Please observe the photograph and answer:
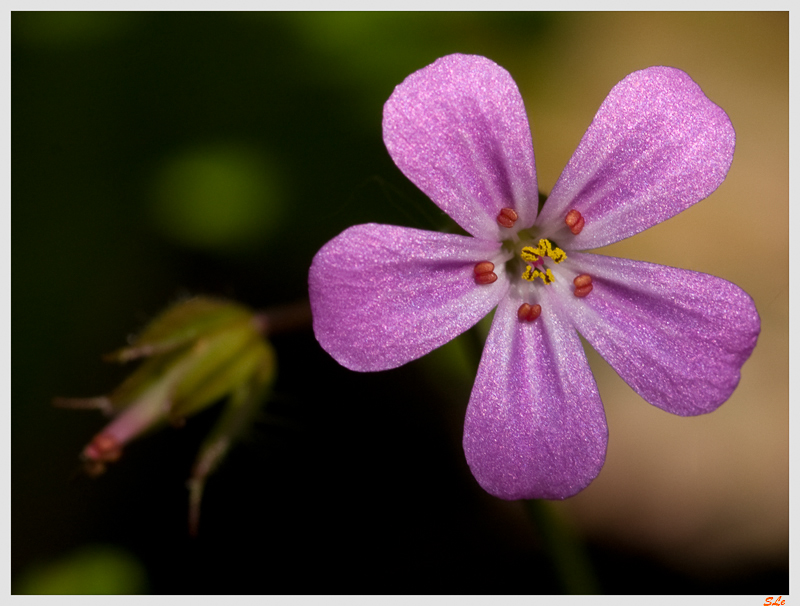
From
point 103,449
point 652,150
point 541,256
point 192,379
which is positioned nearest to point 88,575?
point 103,449

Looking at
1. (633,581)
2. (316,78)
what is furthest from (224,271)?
(633,581)

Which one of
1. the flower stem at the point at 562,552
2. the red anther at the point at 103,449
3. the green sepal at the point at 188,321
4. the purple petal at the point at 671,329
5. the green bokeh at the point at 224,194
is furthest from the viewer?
the green bokeh at the point at 224,194

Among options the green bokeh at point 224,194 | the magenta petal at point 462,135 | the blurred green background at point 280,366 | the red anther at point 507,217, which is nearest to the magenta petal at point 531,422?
the red anther at point 507,217

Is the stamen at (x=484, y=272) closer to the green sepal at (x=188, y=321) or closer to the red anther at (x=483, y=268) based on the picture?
the red anther at (x=483, y=268)

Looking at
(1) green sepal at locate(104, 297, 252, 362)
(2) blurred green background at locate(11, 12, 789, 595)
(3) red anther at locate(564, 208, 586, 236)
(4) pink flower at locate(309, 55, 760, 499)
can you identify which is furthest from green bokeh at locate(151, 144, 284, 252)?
(3) red anther at locate(564, 208, 586, 236)

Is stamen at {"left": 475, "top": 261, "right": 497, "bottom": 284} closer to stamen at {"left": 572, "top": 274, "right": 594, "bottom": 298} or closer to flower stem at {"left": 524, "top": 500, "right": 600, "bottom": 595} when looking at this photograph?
stamen at {"left": 572, "top": 274, "right": 594, "bottom": 298}
